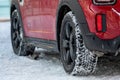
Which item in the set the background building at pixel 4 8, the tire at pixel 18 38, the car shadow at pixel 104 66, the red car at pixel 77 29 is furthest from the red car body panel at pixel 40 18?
the background building at pixel 4 8

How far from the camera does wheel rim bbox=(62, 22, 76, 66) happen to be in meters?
5.41

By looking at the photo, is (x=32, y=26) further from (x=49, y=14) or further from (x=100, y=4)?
(x=100, y=4)

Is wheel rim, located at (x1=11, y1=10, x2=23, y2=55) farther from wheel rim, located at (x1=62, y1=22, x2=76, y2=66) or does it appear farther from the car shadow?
wheel rim, located at (x1=62, y1=22, x2=76, y2=66)

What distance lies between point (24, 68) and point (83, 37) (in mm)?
1591

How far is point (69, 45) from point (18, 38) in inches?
107

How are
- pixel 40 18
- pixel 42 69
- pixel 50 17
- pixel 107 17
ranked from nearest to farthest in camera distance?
pixel 107 17 → pixel 50 17 → pixel 42 69 → pixel 40 18

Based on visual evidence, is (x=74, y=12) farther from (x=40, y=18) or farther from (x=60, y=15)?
(x=40, y=18)

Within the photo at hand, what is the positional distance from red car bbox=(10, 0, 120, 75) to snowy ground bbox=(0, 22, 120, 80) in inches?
7.5

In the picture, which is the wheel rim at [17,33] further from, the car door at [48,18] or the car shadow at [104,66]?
the car door at [48,18]

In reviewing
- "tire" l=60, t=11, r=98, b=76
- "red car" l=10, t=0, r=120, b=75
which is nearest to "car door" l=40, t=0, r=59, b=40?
"red car" l=10, t=0, r=120, b=75

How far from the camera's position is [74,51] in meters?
5.38

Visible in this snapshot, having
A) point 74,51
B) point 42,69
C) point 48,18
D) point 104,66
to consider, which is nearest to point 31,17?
point 48,18

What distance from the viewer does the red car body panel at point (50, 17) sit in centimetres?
477

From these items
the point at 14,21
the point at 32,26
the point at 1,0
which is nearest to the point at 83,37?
the point at 32,26
